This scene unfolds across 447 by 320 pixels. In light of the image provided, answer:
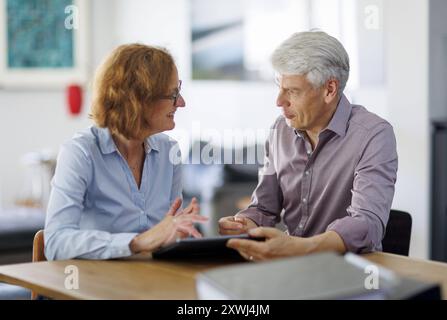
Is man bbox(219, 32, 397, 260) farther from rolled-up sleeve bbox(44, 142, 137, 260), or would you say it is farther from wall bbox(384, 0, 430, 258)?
wall bbox(384, 0, 430, 258)

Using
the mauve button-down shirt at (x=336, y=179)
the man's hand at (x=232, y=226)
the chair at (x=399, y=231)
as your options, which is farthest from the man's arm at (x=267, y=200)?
→ the chair at (x=399, y=231)

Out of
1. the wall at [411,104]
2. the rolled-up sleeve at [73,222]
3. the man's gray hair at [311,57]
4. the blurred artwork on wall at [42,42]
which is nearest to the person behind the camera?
the rolled-up sleeve at [73,222]

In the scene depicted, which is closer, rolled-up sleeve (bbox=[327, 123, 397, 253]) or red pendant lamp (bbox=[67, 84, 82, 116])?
rolled-up sleeve (bbox=[327, 123, 397, 253])

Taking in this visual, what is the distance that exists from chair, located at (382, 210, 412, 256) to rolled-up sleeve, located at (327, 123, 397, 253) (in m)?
0.12

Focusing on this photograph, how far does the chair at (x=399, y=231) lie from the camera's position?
2.14m

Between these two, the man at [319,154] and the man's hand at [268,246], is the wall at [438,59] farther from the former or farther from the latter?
the man's hand at [268,246]

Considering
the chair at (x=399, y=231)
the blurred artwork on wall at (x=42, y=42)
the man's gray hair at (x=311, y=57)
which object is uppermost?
the blurred artwork on wall at (x=42, y=42)

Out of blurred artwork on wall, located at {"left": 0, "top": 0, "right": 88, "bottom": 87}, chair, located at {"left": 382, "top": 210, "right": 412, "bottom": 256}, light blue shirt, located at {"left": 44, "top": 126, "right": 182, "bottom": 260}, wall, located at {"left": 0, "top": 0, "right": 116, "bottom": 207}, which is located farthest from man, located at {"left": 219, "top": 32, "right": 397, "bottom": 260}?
wall, located at {"left": 0, "top": 0, "right": 116, "bottom": 207}

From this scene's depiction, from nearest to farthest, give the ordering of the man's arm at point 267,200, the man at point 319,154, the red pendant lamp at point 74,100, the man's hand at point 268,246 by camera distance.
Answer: the man's hand at point 268,246
the man at point 319,154
the man's arm at point 267,200
the red pendant lamp at point 74,100

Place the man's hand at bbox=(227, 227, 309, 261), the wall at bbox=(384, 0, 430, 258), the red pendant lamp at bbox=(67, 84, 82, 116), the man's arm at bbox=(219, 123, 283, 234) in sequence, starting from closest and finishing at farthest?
1. the man's hand at bbox=(227, 227, 309, 261)
2. the man's arm at bbox=(219, 123, 283, 234)
3. the wall at bbox=(384, 0, 430, 258)
4. the red pendant lamp at bbox=(67, 84, 82, 116)

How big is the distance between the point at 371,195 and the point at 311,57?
464 millimetres

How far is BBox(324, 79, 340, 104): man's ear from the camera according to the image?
7.36 ft

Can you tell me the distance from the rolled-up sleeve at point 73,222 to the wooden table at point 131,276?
32 mm
